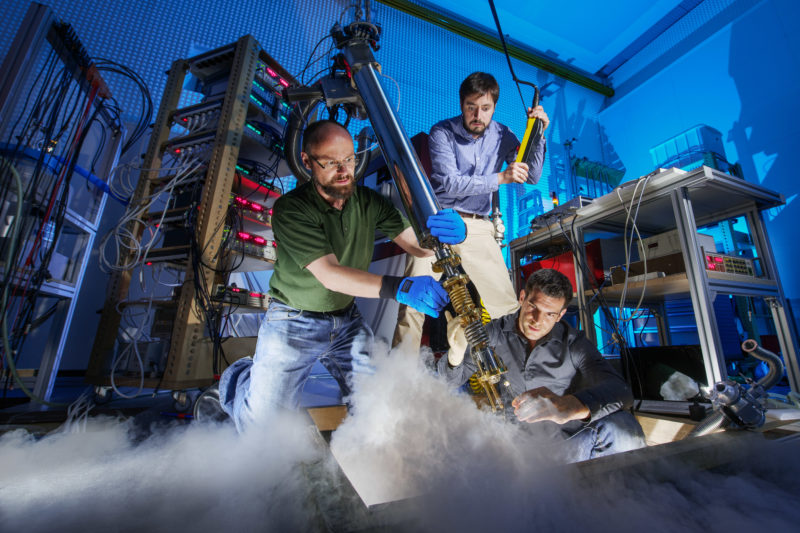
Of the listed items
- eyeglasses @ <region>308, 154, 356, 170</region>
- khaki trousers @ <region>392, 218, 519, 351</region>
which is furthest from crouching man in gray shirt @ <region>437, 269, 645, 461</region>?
eyeglasses @ <region>308, 154, 356, 170</region>

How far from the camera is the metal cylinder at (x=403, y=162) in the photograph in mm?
905

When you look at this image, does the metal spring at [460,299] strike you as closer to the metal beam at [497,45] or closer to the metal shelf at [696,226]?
the metal shelf at [696,226]

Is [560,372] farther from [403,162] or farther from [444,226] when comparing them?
[403,162]

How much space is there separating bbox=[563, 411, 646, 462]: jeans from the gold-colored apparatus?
631 mm

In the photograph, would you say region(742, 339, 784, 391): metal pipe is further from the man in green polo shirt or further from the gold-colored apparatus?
the man in green polo shirt

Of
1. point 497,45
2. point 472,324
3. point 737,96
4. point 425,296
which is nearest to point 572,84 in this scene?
point 497,45

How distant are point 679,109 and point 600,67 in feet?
6.05

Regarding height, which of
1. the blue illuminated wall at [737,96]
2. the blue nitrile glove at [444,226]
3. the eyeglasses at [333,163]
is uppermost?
the blue illuminated wall at [737,96]

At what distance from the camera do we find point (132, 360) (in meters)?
2.02

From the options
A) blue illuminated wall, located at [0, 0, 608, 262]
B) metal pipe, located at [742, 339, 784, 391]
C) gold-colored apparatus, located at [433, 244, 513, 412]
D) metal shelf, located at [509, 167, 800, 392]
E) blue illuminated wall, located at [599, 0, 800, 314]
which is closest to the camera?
gold-colored apparatus, located at [433, 244, 513, 412]

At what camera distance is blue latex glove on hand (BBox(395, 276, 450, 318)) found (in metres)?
0.97

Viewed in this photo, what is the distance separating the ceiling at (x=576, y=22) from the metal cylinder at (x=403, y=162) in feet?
16.9

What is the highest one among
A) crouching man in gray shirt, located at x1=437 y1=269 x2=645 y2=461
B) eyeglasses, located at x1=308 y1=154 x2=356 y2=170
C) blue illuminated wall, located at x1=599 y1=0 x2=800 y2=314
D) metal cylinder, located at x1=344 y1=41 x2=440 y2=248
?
blue illuminated wall, located at x1=599 y1=0 x2=800 y2=314

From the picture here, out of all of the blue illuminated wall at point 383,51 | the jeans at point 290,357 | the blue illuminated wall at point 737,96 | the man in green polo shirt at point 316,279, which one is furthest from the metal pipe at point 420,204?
the blue illuminated wall at point 737,96
